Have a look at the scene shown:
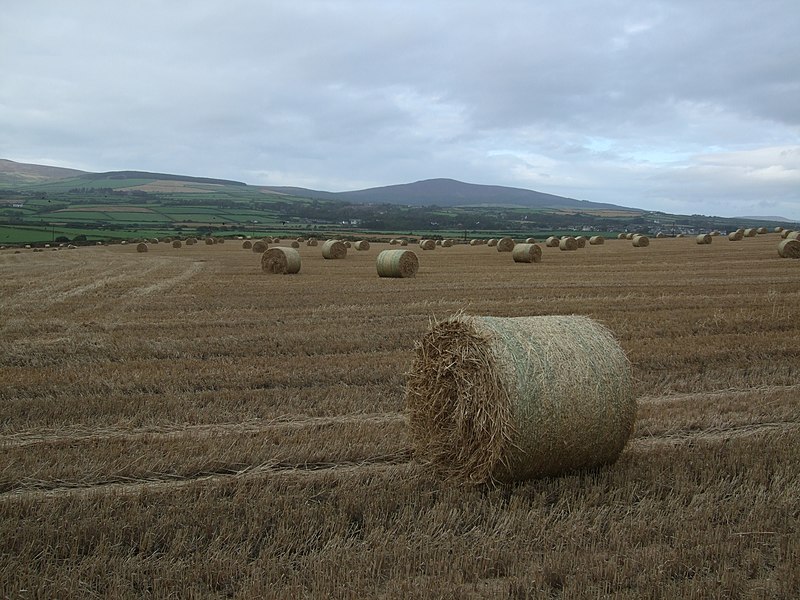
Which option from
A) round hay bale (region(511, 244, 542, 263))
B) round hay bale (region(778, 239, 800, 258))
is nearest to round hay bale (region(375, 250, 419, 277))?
round hay bale (region(511, 244, 542, 263))

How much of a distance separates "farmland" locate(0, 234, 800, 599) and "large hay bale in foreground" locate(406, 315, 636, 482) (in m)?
0.22

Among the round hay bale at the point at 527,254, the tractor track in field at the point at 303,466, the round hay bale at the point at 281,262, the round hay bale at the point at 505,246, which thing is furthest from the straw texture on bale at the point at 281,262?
the round hay bale at the point at 505,246

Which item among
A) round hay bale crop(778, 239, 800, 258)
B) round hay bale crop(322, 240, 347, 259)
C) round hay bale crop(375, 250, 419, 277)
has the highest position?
round hay bale crop(778, 239, 800, 258)

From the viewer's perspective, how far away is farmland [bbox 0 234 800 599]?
4309 mm

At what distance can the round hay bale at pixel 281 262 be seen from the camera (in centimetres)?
2503

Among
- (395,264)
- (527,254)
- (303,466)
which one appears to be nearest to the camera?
(303,466)

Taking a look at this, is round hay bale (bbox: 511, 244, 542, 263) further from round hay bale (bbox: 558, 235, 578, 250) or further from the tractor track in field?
the tractor track in field

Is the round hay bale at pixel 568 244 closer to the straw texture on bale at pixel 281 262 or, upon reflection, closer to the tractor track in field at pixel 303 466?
the straw texture on bale at pixel 281 262

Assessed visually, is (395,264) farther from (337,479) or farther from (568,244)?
(568,244)

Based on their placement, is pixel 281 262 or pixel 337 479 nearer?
pixel 337 479

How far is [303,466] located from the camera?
6.38 m

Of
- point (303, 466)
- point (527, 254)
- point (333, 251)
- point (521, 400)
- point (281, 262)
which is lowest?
point (333, 251)

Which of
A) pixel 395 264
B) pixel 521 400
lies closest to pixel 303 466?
pixel 521 400

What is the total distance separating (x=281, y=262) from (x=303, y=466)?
19.3 meters
